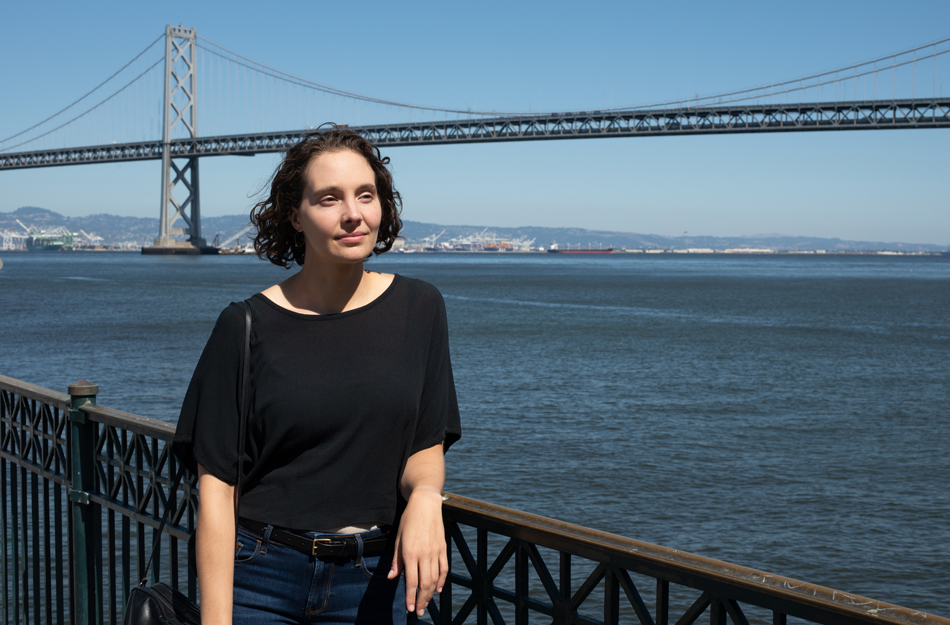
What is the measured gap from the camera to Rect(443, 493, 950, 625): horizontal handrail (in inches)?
43.7

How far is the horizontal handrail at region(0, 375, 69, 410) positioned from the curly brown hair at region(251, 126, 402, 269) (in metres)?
1.02

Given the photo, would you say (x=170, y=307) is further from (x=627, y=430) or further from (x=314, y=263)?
(x=314, y=263)

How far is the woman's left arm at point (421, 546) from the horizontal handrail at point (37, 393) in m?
1.28

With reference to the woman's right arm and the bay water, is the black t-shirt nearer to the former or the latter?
the woman's right arm

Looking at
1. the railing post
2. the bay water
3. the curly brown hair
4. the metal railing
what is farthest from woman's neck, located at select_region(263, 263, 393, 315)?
the bay water

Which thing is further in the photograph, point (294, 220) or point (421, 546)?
point (294, 220)

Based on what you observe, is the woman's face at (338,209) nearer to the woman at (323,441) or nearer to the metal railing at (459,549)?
the woman at (323,441)

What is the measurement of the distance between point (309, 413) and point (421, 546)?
0.86 feet

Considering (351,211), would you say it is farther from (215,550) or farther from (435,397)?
(215,550)

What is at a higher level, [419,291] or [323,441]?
[419,291]

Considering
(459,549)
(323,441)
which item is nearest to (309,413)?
(323,441)

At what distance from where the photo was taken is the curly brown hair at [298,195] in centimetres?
145

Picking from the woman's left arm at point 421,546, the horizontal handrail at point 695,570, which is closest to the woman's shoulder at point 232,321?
the woman's left arm at point 421,546

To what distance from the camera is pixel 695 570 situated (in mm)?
1245
